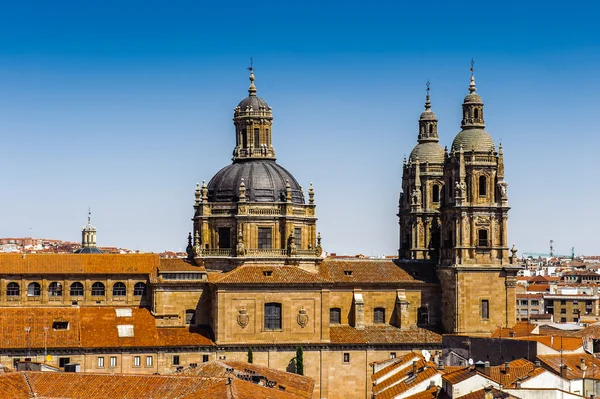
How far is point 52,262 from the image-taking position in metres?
97.9

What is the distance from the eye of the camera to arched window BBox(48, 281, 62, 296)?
318 ft

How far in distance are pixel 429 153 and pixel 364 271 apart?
48.0 feet

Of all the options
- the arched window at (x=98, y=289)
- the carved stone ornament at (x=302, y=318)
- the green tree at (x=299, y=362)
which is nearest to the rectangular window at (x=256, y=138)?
the carved stone ornament at (x=302, y=318)

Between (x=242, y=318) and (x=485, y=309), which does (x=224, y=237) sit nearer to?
(x=242, y=318)

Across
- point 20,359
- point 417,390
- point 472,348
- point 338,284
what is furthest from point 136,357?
point 417,390

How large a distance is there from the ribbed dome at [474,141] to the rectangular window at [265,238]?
16675 millimetres

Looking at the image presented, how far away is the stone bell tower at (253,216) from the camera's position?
325 feet

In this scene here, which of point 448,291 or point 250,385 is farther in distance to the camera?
point 448,291

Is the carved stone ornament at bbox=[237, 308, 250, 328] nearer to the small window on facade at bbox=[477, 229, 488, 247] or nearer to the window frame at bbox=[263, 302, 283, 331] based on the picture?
the window frame at bbox=[263, 302, 283, 331]

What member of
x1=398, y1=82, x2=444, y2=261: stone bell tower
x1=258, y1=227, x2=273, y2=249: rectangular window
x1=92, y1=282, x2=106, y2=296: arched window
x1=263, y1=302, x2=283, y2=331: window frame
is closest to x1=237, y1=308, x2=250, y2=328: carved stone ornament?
x1=263, y1=302, x2=283, y2=331: window frame

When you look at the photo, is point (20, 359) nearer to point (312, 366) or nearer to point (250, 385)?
point (312, 366)

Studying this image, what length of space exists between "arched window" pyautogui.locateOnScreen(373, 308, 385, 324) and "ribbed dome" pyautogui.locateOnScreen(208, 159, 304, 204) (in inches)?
439

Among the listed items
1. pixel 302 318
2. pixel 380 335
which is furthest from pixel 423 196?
pixel 302 318

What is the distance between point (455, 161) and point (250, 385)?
44.9m
